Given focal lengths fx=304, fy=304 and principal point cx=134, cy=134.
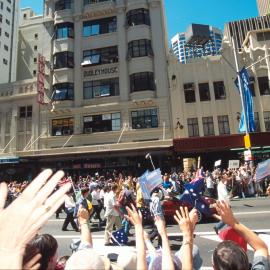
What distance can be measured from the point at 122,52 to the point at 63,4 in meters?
10.6

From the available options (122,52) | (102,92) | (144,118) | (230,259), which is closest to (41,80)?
(102,92)

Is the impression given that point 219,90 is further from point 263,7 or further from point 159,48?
point 263,7

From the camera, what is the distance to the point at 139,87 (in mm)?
32000

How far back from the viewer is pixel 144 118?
31438 mm

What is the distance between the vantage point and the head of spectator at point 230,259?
8.41ft

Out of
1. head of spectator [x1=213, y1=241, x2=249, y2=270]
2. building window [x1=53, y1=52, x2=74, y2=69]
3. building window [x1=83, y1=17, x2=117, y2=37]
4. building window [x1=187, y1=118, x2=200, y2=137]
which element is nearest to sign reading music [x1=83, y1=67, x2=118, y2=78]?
building window [x1=53, y1=52, x2=74, y2=69]

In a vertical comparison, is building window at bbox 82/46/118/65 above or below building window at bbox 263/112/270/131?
above

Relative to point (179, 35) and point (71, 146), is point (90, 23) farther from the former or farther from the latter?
point (179, 35)

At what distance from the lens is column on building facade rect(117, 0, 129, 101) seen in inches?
1282

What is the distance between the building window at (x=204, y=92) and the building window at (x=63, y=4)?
18.7 m

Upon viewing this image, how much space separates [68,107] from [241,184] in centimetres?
2049

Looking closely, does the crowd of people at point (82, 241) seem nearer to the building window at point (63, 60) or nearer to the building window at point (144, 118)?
the building window at point (144, 118)

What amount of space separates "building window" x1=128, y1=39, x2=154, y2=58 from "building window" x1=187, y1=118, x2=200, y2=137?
27.7 ft

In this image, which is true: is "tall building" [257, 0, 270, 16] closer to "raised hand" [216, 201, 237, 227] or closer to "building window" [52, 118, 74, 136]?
"building window" [52, 118, 74, 136]
